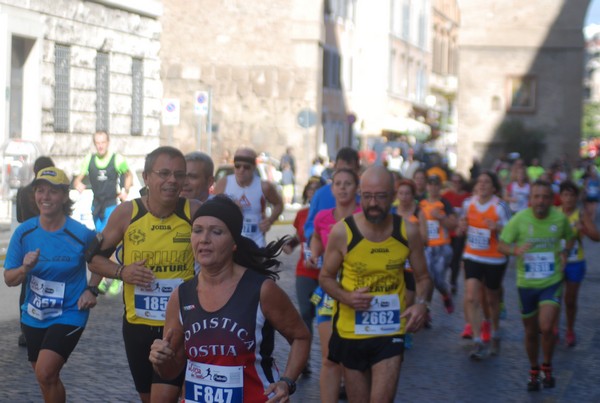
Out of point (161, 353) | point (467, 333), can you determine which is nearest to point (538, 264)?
point (467, 333)

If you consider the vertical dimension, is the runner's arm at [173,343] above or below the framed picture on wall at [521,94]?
Result: below

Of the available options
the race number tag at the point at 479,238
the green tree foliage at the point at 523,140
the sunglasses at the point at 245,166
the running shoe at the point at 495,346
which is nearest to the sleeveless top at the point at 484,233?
the race number tag at the point at 479,238

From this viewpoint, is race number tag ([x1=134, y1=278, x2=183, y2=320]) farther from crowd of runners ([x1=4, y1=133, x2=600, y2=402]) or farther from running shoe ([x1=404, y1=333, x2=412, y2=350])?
running shoe ([x1=404, y1=333, x2=412, y2=350])

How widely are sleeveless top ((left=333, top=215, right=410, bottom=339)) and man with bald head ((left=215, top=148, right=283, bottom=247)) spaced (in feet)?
12.9

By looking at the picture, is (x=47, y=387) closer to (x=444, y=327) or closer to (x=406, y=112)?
(x=444, y=327)

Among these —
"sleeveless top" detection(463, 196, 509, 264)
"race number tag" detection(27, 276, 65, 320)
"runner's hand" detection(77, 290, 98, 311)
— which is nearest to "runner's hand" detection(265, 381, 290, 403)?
"runner's hand" detection(77, 290, 98, 311)

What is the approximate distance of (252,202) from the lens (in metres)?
11.2

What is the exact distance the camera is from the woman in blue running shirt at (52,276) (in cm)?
719

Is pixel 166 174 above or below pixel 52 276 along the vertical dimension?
above

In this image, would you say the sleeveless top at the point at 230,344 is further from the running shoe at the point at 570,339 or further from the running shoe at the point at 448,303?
the running shoe at the point at 448,303


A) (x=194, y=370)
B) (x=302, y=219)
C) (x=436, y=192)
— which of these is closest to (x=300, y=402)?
(x=302, y=219)

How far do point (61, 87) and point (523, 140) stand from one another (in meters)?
26.7

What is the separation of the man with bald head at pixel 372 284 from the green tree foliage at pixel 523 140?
43118 millimetres

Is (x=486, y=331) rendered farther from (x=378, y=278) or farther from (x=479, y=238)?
(x=378, y=278)
